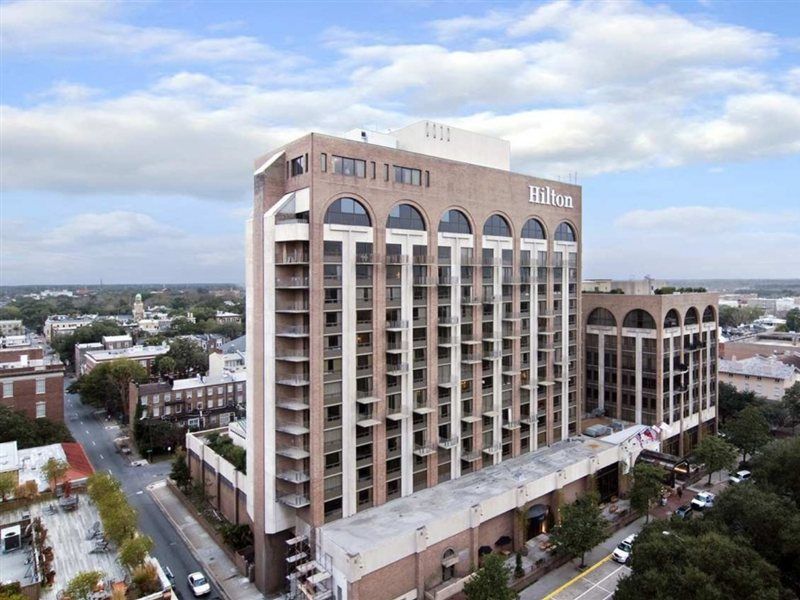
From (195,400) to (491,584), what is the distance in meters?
69.6

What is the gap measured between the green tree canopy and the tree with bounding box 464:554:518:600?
207 ft

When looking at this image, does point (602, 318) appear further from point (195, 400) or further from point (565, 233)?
point (195, 400)

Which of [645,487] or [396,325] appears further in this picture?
[645,487]

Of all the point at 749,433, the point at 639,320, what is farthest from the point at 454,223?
the point at 749,433

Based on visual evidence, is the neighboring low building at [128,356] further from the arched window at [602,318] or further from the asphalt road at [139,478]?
the arched window at [602,318]

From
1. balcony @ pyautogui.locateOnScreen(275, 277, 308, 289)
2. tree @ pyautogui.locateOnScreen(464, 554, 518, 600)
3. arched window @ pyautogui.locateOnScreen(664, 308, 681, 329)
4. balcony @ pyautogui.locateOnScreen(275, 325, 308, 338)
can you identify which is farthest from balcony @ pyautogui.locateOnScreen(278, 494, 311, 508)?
arched window @ pyautogui.locateOnScreen(664, 308, 681, 329)

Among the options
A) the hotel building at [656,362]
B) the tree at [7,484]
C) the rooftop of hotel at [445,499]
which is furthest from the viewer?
the hotel building at [656,362]

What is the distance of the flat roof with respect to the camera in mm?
37781

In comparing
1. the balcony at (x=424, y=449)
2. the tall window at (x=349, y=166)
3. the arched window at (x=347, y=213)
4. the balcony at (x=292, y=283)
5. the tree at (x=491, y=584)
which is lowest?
the tree at (x=491, y=584)

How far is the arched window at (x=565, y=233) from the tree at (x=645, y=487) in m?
26.6

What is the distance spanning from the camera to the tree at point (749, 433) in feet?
208

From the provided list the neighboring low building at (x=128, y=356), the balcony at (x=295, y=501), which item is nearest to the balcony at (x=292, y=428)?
the balcony at (x=295, y=501)

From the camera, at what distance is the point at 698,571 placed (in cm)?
2983

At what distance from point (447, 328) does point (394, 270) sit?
8.12 m
